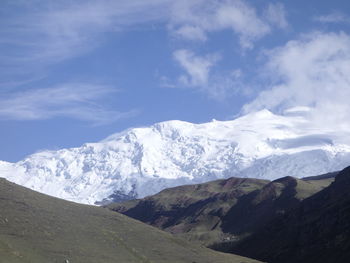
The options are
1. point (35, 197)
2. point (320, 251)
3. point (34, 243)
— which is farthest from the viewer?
point (320, 251)

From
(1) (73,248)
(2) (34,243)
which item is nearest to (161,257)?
(1) (73,248)

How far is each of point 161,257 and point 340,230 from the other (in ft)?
327

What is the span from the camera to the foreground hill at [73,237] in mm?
100875

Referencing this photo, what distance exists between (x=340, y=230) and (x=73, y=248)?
11779 centimetres

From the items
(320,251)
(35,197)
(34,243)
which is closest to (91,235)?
(34,243)

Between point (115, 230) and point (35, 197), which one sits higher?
point (35, 197)

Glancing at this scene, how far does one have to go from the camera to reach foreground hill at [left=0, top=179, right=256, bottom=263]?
331 ft

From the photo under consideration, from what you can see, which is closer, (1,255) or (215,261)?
(1,255)

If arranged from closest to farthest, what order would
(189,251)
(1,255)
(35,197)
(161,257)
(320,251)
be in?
(1,255)
(161,257)
(189,251)
(35,197)
(320,251)

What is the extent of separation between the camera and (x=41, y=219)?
124125 mm

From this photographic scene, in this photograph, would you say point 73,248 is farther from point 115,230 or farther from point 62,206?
point 62,206

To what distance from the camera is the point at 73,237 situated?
383 ft

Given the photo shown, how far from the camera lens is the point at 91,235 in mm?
122625

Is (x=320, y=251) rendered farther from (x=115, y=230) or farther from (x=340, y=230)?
(x=115, y=230)
